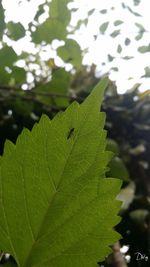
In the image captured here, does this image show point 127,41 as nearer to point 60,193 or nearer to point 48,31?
point 48,31

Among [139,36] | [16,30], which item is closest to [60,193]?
[16,30]

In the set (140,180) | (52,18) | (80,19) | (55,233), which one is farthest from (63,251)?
(80,19)

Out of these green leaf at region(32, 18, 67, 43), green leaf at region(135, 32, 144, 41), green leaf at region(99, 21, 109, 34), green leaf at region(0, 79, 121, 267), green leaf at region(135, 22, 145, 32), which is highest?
green leaf at region(135, 22, 145, 32)

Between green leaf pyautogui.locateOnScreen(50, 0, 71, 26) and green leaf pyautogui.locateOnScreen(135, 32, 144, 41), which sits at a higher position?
green leaf pyautogui.locateOnScreen(135, 32, 144, 41)

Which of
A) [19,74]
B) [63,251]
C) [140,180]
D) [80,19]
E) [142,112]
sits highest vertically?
[80,19]

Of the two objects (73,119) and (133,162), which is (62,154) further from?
(133,162)

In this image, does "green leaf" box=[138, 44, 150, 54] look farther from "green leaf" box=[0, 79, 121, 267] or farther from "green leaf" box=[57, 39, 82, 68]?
"green leaf" box=[0, 79, 121, 267]

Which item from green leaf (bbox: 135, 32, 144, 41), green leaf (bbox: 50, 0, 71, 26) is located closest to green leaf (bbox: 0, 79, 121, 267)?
green leaf (bbox: 50, 0, 71, 26)

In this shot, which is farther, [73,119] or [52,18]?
[52,18]
